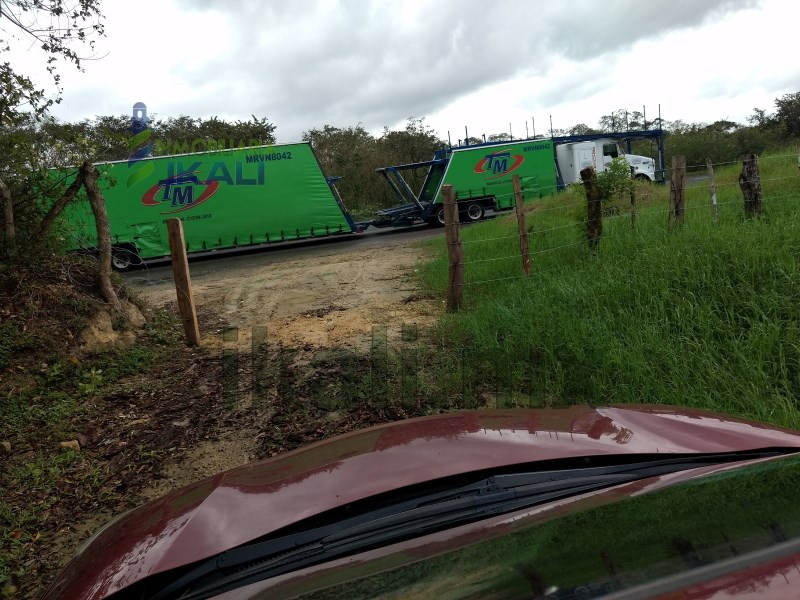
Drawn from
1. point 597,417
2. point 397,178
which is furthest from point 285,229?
point 597,417

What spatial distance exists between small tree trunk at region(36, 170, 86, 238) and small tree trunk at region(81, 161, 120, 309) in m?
0.07

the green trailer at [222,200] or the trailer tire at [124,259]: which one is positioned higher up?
the green trailer at [222,200]

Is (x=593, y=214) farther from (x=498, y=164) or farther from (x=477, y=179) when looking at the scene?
(x=498, y=164)

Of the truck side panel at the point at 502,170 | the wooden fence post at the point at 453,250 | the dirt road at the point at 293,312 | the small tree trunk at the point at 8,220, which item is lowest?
the dirt road at the point at 293,312

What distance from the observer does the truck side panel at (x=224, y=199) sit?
15.6 meters

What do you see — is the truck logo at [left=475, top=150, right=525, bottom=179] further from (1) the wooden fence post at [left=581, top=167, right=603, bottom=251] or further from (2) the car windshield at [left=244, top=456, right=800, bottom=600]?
(2) the car windshield at [left=244, top=456, right=800, bottom=600]

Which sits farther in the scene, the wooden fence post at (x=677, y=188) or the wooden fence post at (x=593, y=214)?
the wooden fence post at (x=593, y=214)

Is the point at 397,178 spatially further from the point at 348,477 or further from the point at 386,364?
the point at 348,477

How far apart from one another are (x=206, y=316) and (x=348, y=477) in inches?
276

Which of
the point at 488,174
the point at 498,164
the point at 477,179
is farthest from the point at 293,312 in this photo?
the point at 498,164

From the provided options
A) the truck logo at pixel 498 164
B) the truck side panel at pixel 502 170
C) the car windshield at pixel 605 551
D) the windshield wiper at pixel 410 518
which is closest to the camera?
the car windshield at pixel 605 551

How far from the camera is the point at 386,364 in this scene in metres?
5.33

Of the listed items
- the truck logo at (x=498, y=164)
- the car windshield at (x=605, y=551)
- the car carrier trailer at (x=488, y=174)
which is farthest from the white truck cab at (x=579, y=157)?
the car windshield at (x=605, y=551)

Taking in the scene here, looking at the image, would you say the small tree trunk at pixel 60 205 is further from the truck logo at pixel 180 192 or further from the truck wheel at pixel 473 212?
the truck wheel at pixel 473 212
